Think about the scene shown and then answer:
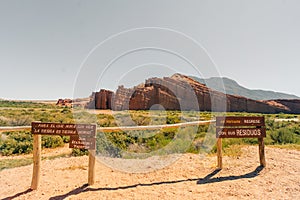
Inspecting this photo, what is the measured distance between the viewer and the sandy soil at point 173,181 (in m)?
4.11

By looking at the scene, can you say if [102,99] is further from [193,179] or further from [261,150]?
[193,179]

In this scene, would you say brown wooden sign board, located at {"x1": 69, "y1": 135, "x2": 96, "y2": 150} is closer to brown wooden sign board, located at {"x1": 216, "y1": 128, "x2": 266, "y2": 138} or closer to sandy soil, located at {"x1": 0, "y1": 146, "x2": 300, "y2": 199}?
sandy soil, located at {"x1": 0, "y1": 146, "x2": 300, "y2": 199}

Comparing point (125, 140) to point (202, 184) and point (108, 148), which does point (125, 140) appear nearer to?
point (108, 148)

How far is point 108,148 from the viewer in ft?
26.3

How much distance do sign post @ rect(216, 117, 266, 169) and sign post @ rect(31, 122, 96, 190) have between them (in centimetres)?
321

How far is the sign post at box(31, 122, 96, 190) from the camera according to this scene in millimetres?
4449

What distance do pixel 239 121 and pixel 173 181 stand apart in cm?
241

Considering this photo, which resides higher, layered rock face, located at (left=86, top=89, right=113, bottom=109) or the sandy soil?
layered rock face, located at (left=86, top=89, right=113, bottom=109)

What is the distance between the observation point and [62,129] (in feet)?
14.9

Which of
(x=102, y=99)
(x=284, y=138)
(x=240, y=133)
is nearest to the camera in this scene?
(x=240, y=133)

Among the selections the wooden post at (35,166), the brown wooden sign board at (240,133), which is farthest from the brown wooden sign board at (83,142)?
the brown wooden sign board at (240,133)

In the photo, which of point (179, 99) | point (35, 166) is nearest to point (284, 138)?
point (35, 166)

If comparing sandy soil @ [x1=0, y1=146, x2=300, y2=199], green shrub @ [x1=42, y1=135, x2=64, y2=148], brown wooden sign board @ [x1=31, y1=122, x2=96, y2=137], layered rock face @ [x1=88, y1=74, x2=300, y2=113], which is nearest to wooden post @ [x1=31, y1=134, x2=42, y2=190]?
sandy soil @ [x1=0, y1=146, x2=300, y2=199]

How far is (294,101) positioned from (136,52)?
2980 inches
